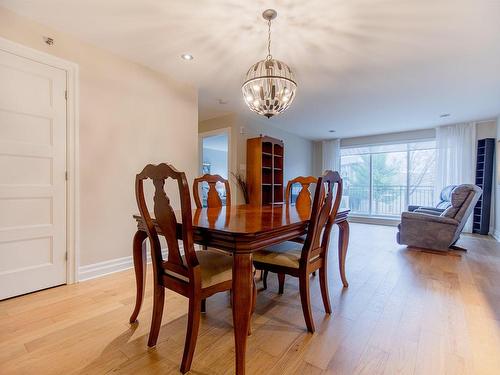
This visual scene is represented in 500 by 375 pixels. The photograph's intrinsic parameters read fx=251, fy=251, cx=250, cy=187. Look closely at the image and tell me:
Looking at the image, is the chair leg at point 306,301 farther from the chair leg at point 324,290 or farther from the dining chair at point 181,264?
the dining chair at point 181,264

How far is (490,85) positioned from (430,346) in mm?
3482

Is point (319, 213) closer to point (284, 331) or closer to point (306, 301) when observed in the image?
point (306, 301)

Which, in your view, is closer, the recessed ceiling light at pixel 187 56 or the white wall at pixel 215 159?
the recessed ceiling light at pixel 187 56

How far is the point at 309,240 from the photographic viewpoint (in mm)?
1552

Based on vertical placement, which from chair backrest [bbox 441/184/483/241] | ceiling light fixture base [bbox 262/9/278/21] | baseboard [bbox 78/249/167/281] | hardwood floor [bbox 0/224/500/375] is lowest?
hardwood floor [bbox 0/224/500/375]

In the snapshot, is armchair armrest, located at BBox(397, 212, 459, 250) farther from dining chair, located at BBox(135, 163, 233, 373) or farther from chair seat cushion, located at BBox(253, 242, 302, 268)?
dining chair, located at BBox(135, 163, 233, 373)

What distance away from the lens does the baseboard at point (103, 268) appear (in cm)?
236

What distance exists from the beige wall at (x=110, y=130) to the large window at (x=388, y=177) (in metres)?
5.30

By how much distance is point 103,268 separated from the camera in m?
2.49

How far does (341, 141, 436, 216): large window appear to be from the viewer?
19.1 feet

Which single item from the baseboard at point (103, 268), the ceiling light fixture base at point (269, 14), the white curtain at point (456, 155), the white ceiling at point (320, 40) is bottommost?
the baseboard at point (103, 268)

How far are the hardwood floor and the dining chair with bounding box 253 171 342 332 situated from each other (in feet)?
0.77

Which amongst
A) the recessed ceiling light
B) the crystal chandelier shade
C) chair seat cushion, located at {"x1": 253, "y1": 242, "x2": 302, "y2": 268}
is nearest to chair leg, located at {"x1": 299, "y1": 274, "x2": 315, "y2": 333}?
chair seat cushion, located at {"x1": 253, "y1": 242, "x2": 302, "y2": 268}

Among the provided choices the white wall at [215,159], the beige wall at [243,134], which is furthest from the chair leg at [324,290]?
the white wall at [215,159]
